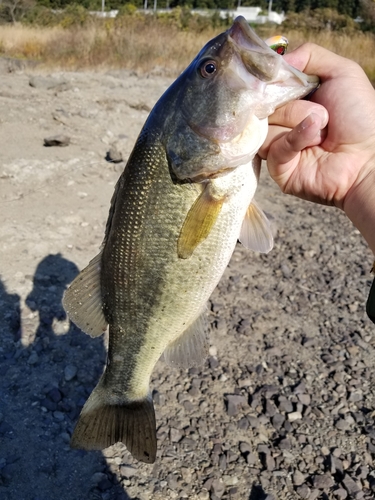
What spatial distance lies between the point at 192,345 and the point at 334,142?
3.72 ft

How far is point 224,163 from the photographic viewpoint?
1718mm

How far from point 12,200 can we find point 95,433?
159 inches

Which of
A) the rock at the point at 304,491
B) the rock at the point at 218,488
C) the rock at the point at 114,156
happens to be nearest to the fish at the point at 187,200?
the rock at the point at 218,488

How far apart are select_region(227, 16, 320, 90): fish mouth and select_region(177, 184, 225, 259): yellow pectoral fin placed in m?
0.42

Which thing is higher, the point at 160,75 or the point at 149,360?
the point at 149,360

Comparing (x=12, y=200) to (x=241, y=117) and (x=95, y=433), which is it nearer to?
(x=95, y=433)

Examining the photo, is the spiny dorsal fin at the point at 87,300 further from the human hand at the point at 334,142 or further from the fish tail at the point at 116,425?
the human hand at the point at 334,142

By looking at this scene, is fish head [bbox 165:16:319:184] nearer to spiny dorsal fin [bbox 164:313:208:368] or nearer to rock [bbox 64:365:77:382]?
spiny dorsal fin [bbox 164:313:208:368]

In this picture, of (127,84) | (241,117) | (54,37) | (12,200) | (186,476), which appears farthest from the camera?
(54,37)

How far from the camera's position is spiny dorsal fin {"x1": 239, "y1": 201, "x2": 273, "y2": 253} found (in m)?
1.91

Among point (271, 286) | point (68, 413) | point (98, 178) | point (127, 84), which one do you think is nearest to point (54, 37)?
point (127, 84)

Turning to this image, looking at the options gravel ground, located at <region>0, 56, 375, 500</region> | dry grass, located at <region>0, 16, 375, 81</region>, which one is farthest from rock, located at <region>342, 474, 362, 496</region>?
dry grass, located at <region>0, 16, 375, 81</region>

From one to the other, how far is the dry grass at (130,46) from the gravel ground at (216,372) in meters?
8.86

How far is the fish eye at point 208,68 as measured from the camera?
170 cm
